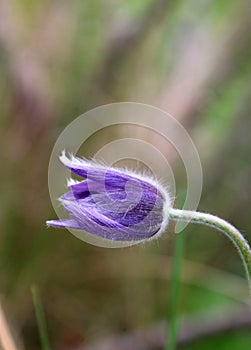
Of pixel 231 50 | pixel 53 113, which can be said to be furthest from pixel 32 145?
pixel 231 50

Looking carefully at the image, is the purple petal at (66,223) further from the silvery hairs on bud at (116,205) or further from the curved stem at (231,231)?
the curved stem at (231,231)

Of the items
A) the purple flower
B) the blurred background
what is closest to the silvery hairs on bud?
the purple flower

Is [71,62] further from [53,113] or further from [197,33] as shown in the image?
[197,33]

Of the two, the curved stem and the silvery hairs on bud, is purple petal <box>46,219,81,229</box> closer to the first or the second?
the silvery hairs on bud

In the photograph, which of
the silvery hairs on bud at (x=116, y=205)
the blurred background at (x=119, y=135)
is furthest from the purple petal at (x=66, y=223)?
the blurred background at (x=119, y=135)

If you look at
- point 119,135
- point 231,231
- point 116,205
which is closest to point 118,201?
point 116,205

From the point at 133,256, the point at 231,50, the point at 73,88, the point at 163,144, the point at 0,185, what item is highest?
the point at 231,50
